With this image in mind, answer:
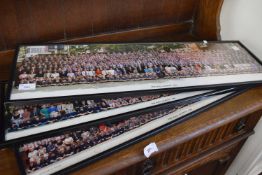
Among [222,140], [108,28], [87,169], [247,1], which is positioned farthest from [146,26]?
→ [87,169]

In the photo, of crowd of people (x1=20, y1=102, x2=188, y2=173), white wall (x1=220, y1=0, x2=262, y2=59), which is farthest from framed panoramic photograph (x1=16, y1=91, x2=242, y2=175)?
white wall (x1=220, y1=0, x2=262, y2=59)

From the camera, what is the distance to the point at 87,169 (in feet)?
1.73

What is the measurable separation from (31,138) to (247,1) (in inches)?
27.2

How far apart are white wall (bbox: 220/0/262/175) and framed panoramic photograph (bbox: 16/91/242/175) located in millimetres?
320

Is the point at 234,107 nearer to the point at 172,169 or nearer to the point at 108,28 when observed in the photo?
the point at 172,169

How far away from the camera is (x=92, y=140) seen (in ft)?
1.78

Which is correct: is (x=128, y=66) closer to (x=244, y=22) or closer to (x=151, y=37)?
(x=151, y=37)

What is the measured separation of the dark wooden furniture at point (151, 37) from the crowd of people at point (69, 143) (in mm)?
39

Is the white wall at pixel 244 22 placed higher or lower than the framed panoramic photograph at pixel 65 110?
higher

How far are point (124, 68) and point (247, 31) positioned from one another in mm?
421

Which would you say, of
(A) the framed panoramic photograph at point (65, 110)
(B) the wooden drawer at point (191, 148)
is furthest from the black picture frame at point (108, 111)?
(B) the wooden drawer at point (191, 148)

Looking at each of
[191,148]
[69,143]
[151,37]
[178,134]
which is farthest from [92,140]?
[151,37]

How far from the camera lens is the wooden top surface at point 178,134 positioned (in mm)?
534

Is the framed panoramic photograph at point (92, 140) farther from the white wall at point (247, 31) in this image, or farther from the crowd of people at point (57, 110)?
the white wall at point (247, 31)
